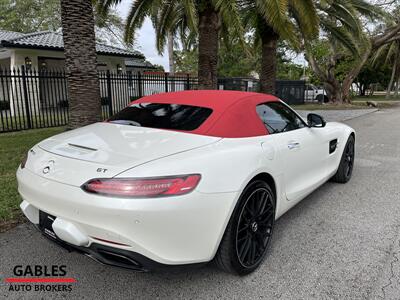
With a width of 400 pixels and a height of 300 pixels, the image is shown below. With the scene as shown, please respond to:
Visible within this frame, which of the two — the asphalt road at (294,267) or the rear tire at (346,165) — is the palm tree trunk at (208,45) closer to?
the rear tire at (346,165)

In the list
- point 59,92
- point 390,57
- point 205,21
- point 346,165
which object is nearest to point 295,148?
point 346,165

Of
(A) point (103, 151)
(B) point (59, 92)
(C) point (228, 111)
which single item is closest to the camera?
(A) point (103, 151)

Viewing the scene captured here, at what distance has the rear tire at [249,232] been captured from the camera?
2.48m

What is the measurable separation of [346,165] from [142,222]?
402 cm

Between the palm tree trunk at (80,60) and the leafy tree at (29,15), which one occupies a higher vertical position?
the leafy tree at (29,15)

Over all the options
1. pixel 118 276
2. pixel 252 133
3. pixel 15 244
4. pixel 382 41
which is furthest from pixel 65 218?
pixel 382 41

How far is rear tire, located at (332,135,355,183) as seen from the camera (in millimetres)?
4925

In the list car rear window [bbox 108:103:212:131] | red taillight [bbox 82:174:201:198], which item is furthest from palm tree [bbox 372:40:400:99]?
red taillight [bbox 82:174:201:198]

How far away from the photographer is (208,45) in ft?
30.2

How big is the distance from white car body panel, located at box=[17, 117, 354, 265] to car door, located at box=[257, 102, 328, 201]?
29 cm

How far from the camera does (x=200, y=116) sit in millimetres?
2980

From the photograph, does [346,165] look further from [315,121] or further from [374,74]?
[374,74]

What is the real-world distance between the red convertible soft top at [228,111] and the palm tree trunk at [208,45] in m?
5.97

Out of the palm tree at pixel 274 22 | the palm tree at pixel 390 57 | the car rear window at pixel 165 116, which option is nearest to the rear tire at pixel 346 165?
the car rear window at pixel 165 116
